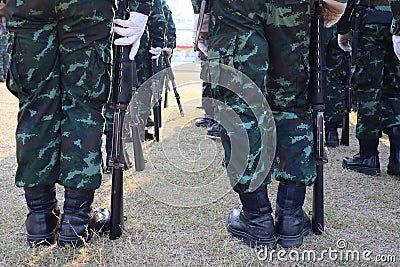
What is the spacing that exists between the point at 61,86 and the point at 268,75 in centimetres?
85

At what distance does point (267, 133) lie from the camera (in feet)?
5.98

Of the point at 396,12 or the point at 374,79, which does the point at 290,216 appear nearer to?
the point at 396,12

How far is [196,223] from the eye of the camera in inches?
80.9

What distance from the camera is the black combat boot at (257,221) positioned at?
5.88ft

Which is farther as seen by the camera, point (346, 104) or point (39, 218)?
point (346, 104)

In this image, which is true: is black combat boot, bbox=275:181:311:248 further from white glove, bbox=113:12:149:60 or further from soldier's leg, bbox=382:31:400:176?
soldier's leg, bbox=382:31:400:176

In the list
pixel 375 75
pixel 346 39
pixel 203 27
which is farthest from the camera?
pixel 346 39

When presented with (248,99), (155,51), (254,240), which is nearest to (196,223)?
(254,240)

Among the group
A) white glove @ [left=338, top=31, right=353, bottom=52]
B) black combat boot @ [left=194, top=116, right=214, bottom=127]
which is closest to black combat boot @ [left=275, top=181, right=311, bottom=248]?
white glove @ [left=338, top=31, right=353, bottom=52]

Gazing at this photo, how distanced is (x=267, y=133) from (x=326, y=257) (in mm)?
539

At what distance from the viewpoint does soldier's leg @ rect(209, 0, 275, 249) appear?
1.73 meters

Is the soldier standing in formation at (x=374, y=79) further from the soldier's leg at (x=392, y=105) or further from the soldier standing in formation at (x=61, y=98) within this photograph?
the soldier standing in formation at (x=61, y=98)

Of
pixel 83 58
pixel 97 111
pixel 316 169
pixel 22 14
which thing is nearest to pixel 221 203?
pixel 316 169

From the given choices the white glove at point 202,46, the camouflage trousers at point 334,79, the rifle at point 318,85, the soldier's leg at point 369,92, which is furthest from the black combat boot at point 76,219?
the camouflage trousers at point 334,79
